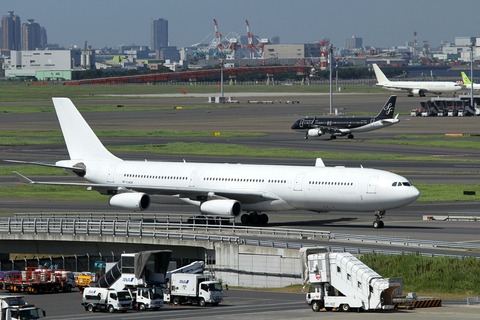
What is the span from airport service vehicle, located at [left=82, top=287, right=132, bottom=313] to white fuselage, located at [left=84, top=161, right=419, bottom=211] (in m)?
25.8

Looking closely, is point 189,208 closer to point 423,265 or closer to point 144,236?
point 144,236

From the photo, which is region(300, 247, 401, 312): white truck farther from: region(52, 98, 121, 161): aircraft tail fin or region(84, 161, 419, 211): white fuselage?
region(52, 98, 121, 161): aircraft tail fin

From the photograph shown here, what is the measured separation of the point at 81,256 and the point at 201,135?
350 feet

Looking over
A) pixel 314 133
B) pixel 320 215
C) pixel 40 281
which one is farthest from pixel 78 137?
pixel 314 133

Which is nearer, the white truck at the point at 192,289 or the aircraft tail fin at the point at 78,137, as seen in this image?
the white truck at the point at 192,289

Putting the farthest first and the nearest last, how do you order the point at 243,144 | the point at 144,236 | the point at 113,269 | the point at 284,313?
the point at 243,144
the point at 144,236
the point at 113,269
the point at 284,313

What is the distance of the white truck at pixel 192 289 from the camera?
224ft

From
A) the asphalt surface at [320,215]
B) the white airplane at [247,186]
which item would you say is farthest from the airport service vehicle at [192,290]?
the white airplane at [247,186]

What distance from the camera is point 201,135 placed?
194125mm

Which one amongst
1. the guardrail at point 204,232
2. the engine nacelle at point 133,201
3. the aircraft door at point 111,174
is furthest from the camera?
the aircraft door at point 111,174

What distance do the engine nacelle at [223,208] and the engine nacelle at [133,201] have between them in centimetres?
465

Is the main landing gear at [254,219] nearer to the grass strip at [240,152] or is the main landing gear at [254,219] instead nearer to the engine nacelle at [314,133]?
the grass strip at [240,152]

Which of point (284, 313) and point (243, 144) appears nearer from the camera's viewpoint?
point (284, 313)

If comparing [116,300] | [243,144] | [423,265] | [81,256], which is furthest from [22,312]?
[243,144]
